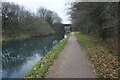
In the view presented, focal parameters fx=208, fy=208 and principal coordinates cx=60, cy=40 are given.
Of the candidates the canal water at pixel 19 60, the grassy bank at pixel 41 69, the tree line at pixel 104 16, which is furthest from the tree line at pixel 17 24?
the grassy bank at pixel 41 69

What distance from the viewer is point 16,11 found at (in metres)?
52.1

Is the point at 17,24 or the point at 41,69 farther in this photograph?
the point at 17,24

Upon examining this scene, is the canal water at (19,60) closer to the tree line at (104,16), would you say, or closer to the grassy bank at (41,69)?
the grassy bank at (41,69)

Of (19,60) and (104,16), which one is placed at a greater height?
(104,16)

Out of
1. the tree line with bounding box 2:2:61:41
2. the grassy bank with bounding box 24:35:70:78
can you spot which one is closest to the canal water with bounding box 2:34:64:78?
the grassy bank with bounding box 24:35:70:78

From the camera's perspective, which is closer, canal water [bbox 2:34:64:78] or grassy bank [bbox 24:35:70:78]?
grassy bank [bbox 24:35:70:78]

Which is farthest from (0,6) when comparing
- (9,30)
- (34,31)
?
(34,31)

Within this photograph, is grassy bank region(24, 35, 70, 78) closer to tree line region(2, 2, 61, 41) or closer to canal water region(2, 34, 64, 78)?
canal water region(2, 34, 64, 78)

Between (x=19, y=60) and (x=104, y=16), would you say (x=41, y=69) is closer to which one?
(x=19, y=60)

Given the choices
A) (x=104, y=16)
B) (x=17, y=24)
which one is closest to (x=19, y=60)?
(x=104, y=16)

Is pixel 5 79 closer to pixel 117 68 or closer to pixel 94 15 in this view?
pixel 117 68

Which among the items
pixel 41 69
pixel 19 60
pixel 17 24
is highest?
pixel 17 24

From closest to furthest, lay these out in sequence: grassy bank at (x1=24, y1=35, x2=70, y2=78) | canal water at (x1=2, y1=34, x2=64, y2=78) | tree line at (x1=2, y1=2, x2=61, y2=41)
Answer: grassy bank at (x1=24, y1=35, x2=70, y2=78), canal water at (x1=2, y1=34, x2=64, y2=78), tree line at (x1=2, y1=2, x2=61, y2=41)

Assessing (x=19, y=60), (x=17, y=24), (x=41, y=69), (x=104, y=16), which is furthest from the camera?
(x=17, y=24)
